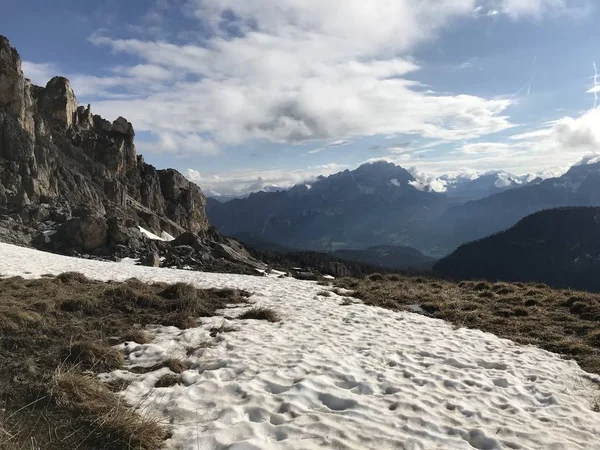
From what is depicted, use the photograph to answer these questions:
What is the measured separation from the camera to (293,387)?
752 centimetres

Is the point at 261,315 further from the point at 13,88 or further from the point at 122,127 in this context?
the point at 122,127

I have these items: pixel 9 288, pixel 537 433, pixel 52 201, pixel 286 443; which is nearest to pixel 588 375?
pixel 537 433

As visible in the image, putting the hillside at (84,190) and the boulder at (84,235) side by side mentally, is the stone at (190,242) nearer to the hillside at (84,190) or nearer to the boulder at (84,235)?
the hillside at (84,190)

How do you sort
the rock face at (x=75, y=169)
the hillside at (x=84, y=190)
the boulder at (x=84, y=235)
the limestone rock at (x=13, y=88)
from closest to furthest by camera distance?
the boulder at (x=84, y=235) < the hillside at (x=84, y=190) < the rock face at (x=75, y=169) < the limestone rock at (x=13, y=88)

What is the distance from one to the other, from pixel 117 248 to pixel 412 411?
168 feet

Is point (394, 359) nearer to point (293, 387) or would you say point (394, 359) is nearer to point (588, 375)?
point (293, 387)

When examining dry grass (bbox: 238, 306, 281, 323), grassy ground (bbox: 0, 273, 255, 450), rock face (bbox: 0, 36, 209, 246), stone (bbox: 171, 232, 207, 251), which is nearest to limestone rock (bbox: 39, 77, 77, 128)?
rock face (bbox: 0, 36, 209, 246)


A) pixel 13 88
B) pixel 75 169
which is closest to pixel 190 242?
pixel 75 169

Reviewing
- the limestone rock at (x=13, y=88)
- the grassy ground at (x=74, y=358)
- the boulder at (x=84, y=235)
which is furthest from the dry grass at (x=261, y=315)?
the limestone rock at (x=13, y=88)

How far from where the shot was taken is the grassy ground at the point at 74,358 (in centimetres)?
546

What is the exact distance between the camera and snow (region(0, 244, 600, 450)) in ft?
19.9

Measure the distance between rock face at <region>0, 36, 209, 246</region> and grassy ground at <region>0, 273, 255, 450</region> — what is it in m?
44.3

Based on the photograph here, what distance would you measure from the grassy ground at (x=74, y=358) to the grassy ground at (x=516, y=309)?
849 cm

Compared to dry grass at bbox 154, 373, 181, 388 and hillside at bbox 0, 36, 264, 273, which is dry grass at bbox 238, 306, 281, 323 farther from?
hillside at bbox 0, 36, 264, 273
